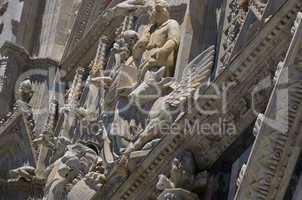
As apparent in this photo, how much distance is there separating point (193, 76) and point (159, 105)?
491 mm

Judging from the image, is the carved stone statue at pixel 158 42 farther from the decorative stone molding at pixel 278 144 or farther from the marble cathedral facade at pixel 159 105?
Result: the decorative stone molding at pixel 278 144

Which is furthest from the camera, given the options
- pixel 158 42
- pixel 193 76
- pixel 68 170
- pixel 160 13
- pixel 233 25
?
pixel 160 13

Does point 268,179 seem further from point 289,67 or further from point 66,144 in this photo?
point 66,144

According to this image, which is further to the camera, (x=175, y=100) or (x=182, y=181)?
(x=175, y=100)

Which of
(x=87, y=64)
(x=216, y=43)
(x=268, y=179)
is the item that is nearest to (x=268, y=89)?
(x=268, y=179)

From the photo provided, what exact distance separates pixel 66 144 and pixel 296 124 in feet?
15.7

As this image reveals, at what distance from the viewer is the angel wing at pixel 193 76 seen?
917 cm

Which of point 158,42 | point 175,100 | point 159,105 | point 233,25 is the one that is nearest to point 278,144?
point 175,100

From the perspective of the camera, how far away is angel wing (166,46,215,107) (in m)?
9.17

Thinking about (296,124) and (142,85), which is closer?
(296,124)

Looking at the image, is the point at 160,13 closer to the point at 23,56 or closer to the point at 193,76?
the point at 193,76

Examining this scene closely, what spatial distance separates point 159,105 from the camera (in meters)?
9.59

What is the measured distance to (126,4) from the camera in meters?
12.3

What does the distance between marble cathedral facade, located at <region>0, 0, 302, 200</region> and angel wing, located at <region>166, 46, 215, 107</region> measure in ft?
0.05
